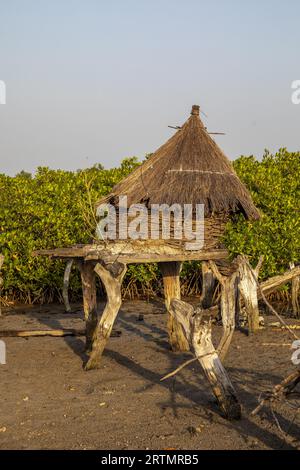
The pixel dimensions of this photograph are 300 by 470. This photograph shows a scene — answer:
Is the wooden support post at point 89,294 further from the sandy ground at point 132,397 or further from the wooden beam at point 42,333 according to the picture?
the wooden beam at point 42,333

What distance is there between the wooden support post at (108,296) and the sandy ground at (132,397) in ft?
1.21

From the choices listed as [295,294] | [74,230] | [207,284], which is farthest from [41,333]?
[295,294]

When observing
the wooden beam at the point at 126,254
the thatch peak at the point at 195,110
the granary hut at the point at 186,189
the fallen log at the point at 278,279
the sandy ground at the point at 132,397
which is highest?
the thatch peak at the point at 195,110

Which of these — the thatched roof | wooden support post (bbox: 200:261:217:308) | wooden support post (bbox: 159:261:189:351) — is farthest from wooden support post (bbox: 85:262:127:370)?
wooden support post (bbox: 200:261:217:308)

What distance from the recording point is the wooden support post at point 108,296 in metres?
8.62

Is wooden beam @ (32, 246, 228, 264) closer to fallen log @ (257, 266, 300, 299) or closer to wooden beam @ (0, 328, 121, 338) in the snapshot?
wooden beam @ (0, 328, 121, 338)

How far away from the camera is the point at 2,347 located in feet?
34.6

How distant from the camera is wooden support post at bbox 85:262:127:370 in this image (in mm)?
8625

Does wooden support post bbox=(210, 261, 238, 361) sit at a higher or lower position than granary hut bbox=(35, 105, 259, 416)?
lower

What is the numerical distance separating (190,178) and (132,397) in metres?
3.03

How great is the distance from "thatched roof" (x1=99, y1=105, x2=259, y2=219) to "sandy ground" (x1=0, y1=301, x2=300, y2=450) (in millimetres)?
2185

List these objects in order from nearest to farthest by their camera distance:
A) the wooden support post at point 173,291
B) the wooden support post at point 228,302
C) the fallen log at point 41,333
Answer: the wooden support post at point 228,302
the wooden support post at point 173,291
the fallen log at point 41,333

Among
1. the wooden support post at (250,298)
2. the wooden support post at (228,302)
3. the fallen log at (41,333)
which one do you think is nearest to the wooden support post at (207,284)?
the wooden support post at (228,302)
